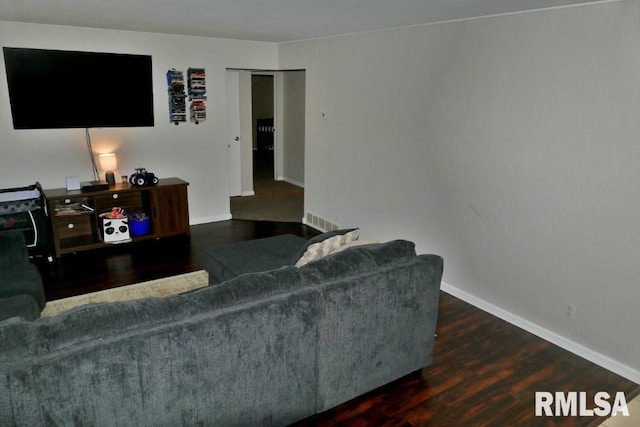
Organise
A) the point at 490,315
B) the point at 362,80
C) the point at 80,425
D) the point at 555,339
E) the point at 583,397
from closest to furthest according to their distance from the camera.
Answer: the point at 80,425
the point at 583,397
the point at 555,339
the point at 490,315
the point at 362,80

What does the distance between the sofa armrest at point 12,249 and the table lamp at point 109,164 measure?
5.78ft

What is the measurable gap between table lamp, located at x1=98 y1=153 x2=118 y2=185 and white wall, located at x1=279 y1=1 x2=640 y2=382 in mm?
2814

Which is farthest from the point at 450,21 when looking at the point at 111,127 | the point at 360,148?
the point at 111,127

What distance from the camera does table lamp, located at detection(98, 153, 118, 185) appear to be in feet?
17.4

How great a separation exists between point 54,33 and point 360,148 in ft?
11.5

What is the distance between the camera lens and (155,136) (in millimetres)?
5816

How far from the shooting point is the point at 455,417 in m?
2.66

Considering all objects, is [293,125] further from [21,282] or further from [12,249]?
[21,282]

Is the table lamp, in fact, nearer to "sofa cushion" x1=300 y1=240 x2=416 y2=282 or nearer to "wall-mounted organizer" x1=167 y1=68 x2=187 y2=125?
"wall-mounted organizer" x1=167 y1=68 x2=187 y2=125

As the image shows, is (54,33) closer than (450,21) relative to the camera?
No

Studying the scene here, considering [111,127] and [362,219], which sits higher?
[111,127]

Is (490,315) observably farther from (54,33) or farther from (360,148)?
(54,33)

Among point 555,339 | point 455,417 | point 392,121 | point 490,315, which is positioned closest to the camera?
point 455,417

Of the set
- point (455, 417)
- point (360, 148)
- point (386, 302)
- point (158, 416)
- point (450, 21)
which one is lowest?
point (455, 417)
